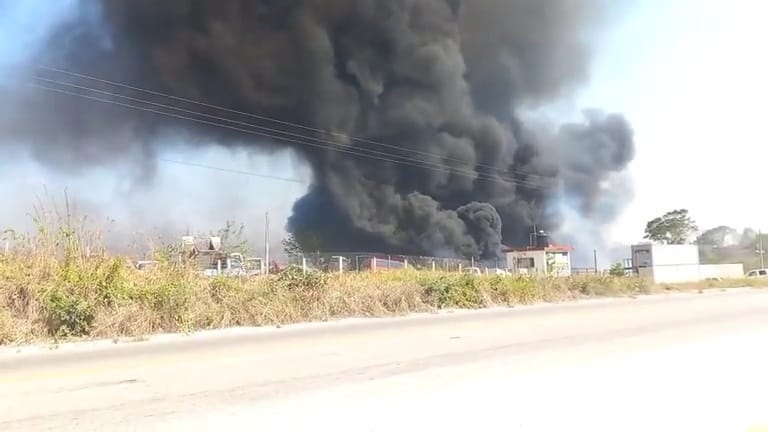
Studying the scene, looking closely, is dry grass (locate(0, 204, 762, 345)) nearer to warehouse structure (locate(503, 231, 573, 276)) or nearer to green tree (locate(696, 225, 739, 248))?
warehouse structure (locate(503, 231, 573, 276))

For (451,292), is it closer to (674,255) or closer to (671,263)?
(671,263)

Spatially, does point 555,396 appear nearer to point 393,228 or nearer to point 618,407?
point 618,407

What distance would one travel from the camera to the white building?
37719mm

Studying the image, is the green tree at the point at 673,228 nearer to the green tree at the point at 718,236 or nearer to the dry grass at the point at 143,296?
the green tree at the point at 718,236

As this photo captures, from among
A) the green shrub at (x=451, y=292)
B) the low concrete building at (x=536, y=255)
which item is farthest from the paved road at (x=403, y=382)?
the low concrete building at (x=536, y=255)

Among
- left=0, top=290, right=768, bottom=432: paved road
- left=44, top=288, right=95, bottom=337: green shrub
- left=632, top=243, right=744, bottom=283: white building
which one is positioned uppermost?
left=632, top=243, right=744, bottom=283: white building

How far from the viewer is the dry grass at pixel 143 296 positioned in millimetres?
9898

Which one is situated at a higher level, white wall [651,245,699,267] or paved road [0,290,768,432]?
white wall [651,245,699,267]

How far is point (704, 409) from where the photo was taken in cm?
513

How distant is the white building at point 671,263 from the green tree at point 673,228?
4057 cm

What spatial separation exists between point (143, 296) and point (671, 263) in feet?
118

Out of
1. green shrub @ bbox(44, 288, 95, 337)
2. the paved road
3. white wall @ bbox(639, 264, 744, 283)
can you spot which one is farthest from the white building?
green shrub @ bbox(44, 288, 95, 337)

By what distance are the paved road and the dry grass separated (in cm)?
→ 112

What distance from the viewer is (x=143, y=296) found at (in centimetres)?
1091
